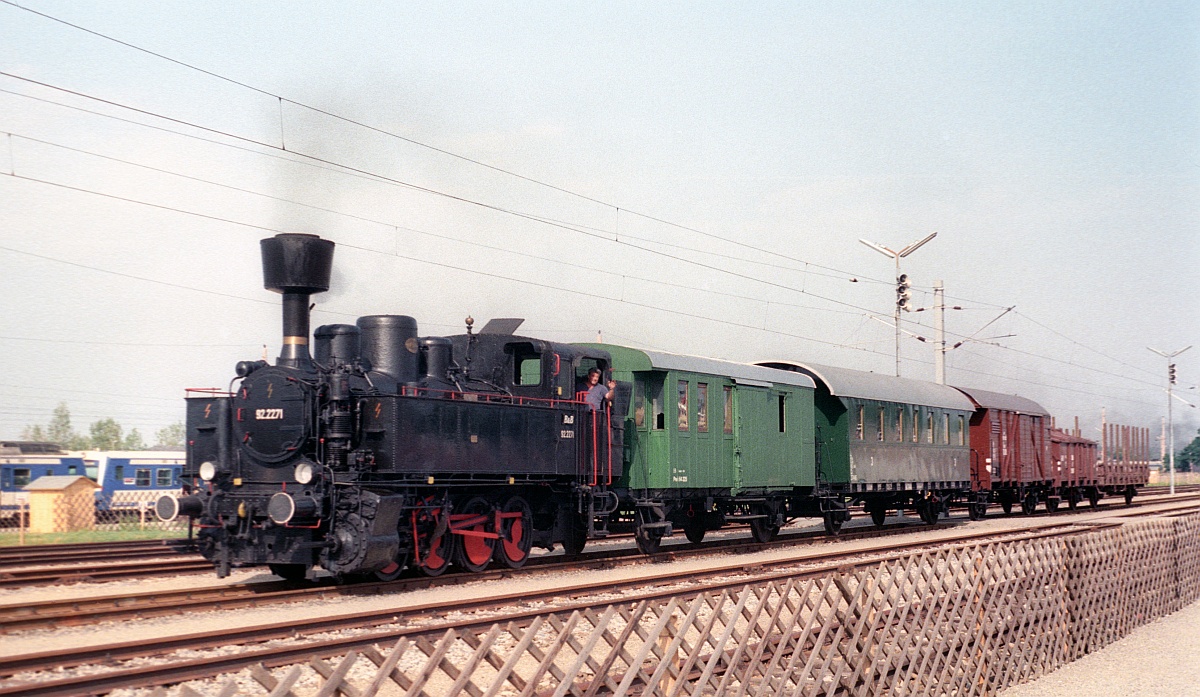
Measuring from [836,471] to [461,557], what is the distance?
11.3 m

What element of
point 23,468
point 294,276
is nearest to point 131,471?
point 23,468

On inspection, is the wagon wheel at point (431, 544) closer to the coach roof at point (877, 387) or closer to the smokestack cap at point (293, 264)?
the smokestack cap at point (293, 264)

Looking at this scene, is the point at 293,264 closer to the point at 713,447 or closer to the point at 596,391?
the point at 596,391

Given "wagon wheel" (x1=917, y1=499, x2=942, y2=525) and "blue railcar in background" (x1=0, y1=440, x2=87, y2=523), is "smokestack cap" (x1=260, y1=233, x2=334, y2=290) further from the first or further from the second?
"blue railcar in background" (x1=0, y1=440, x2=87, y2=523)

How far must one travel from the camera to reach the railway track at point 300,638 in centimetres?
619

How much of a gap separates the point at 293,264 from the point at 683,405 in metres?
7.85

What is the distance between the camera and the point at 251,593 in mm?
13164

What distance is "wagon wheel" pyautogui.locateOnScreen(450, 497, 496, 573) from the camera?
15305mm

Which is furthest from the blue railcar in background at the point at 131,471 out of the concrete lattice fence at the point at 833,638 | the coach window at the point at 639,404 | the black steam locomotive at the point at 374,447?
the concrete lattice fence at the point at 833,638

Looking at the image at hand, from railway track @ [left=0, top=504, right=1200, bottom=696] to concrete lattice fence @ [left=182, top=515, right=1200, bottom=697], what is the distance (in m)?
0.17

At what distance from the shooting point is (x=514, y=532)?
1633cm

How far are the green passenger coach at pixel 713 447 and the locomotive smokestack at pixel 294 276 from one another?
19.0ft

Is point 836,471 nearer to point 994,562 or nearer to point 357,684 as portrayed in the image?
point 994,562

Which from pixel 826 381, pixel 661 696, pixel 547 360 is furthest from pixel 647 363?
pixel 661 696
